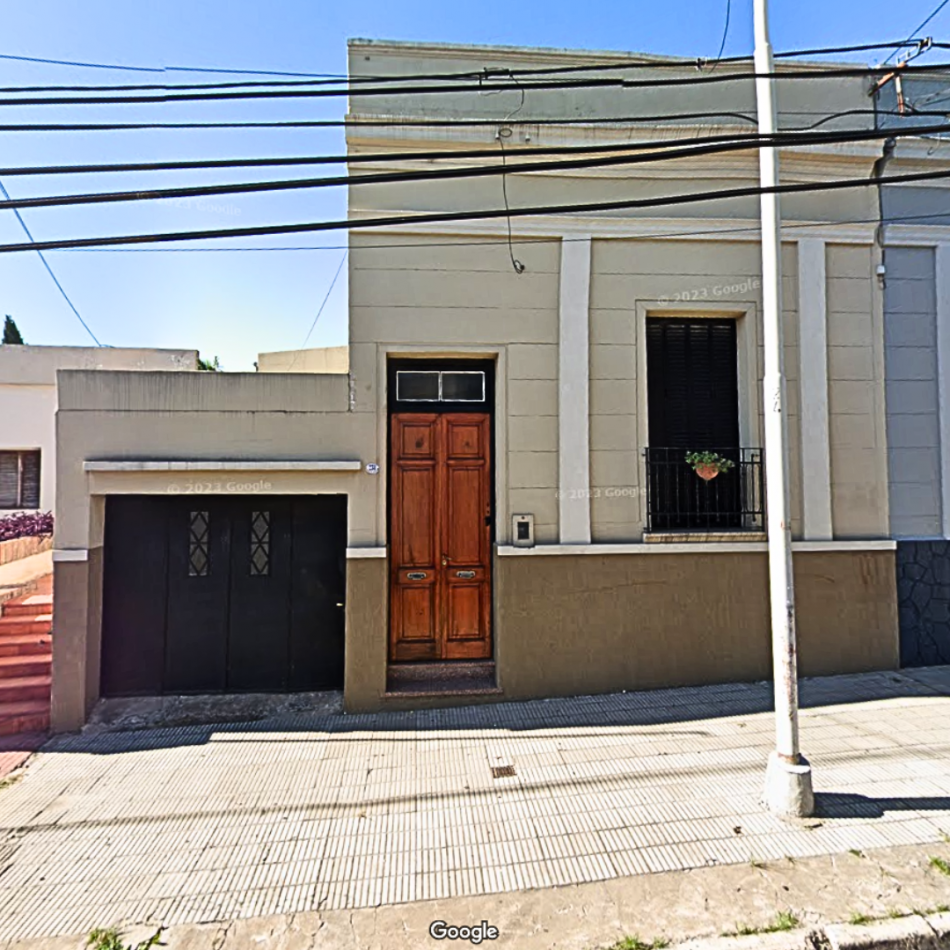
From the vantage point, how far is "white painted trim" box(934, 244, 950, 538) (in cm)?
600

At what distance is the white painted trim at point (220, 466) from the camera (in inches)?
207

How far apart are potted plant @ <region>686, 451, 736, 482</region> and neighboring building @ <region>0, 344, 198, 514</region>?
1149 centimetres

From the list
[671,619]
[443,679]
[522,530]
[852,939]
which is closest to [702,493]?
[671,619]

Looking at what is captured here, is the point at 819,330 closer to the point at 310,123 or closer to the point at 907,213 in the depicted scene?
the point at 907,213

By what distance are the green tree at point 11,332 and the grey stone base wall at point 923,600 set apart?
32.4 meters

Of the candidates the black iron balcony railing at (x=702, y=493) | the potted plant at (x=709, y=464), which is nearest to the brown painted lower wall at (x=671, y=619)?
the black iron balcony railing at (x=702, y=493)

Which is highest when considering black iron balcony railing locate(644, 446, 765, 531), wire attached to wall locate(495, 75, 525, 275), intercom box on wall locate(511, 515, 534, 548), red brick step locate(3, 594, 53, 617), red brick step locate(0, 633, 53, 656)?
wire attached to wall locate(495, 75, 525, 275)

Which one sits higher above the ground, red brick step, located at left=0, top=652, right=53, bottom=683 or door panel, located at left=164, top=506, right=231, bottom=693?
door panel, located at left=164, top=506, right=231, bottom=693

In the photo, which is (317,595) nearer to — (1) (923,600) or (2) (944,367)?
(1) (923,600)

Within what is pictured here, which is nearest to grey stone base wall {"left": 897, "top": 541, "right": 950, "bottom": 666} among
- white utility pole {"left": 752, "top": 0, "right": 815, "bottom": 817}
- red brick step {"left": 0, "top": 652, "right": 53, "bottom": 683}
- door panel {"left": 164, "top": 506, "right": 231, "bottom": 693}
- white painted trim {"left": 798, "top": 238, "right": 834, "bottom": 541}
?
white painted trim {"left": 798, "top": 238, "right": 834, "bottom": 541}

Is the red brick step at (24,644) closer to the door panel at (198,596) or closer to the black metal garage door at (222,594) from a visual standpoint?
the black metal garage door at (222,594)

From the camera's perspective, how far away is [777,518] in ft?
12.0

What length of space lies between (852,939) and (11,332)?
109 ft

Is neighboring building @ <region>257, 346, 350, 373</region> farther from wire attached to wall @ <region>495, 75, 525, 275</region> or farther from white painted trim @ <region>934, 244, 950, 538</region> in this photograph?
white painted trim @ <region>934, 244, 950, 538</region>
